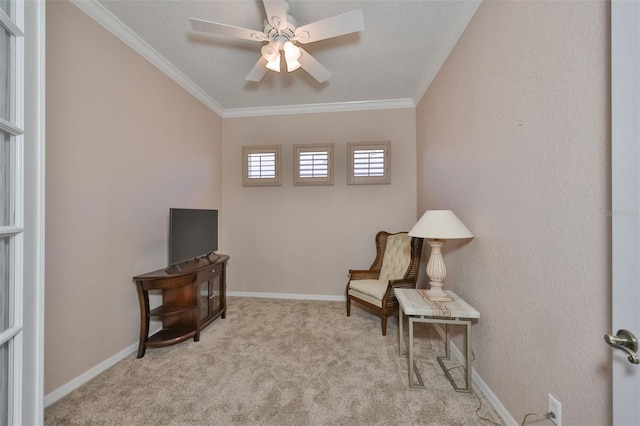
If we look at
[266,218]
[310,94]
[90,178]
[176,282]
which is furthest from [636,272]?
[266,218]

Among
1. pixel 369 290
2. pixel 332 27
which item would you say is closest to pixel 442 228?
pixel 369 290

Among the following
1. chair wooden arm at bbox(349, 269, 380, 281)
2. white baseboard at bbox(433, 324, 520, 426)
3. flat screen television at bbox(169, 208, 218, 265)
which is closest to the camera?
white baseboard at bbox(433, 324, 520, 426)

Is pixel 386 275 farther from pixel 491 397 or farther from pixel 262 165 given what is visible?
pixel 262 165

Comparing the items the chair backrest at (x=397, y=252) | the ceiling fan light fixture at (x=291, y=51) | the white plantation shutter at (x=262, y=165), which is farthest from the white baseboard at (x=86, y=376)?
the ceiling fan light fixture at (x=291, y=51)

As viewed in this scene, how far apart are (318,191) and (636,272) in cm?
304

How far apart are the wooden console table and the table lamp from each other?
2022 mm

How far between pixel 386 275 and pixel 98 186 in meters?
2.97

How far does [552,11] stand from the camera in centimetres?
110

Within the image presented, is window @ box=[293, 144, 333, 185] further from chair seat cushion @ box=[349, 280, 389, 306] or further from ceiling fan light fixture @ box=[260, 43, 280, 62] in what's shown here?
ceiling fan light fixture @ box=[260, 43, 280, 62]

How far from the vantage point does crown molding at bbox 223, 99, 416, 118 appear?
3.36 metres

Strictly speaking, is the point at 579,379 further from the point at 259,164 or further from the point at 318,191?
the point at 259,164

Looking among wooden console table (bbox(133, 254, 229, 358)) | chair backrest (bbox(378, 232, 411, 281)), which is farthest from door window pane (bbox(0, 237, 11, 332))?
chair backrest (bbox(378, 232, 411, 281))

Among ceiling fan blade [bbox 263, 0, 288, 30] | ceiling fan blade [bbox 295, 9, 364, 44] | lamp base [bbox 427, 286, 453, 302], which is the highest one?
ceiling fan blade [bbox 263, 0, 288, 30]

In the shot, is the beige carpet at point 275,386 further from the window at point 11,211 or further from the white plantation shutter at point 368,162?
the white plantation shutter at point 368,162
